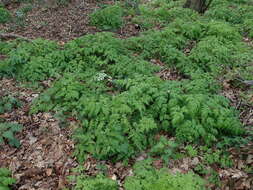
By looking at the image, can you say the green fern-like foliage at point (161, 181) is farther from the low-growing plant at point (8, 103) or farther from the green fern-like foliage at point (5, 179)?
the low-growing plant at point (8, 103)

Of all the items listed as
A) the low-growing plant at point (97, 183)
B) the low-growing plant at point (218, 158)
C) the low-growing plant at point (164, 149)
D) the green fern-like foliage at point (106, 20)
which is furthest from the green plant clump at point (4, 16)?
the low-growing plant at point (218, 158)

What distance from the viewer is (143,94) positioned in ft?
18.5

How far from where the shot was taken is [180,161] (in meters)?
4.79

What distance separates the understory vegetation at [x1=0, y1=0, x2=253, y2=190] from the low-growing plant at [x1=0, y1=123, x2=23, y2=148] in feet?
0.09

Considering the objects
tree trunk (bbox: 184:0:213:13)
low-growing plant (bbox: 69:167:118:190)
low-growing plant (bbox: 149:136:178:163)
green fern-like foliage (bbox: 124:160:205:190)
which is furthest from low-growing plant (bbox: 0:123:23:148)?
tree trunk (bbox: 184:0:213:13)

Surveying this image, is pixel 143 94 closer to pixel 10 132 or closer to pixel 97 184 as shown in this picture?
pixel 97 184

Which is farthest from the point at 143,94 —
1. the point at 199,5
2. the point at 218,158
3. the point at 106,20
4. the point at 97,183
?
the point at 199,5

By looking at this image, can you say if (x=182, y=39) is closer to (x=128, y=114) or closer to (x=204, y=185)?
(x=128, y=114)

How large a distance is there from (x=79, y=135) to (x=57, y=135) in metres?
0.70

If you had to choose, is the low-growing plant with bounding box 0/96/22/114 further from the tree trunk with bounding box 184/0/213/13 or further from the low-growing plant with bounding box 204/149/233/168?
the tree trunk with bounding box 184/0/213/13

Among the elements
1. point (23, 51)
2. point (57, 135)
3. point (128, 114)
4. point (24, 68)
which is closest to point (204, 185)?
point (128, 114)

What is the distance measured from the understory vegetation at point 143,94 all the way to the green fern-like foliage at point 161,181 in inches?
0.7

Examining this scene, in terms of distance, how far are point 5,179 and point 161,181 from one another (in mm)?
2691

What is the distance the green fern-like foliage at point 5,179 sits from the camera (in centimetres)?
427
